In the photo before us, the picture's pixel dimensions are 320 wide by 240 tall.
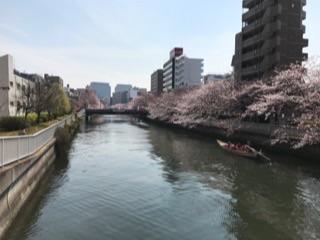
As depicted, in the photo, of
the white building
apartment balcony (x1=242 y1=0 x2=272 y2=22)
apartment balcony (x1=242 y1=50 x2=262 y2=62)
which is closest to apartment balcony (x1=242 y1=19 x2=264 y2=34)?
apartment balcony (x1=242 y1=0 x2=272 y2=22)

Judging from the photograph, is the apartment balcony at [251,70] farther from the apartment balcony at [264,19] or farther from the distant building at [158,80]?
the distant building at [158,80]

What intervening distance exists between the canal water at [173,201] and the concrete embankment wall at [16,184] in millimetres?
440

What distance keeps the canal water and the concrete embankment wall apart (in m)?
0.44

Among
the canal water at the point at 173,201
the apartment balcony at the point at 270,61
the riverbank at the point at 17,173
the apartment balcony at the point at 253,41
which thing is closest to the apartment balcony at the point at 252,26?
the apartment balcony at the point at 253,41

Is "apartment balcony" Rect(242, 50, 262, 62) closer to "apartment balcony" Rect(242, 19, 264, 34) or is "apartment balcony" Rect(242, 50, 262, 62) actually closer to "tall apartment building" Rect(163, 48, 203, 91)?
"apartment balcony" Rect(242, 19, 264, 34)

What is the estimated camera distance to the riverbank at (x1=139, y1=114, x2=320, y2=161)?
29719 mm

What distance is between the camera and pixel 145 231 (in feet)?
42.9

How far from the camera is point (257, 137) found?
40.7 meters

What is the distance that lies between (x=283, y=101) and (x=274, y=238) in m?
21.1

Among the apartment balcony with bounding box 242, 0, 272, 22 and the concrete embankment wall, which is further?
the apartment balcony with bounding box 242, 0, 272, 22

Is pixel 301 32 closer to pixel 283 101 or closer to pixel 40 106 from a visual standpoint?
pixel 283 101

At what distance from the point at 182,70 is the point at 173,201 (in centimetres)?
12806

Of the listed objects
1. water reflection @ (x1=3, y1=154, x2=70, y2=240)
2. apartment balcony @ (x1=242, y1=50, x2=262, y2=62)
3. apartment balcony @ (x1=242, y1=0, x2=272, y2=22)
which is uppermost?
apartment balcony @ (x1=242, y1=0, x2=272, y2=22)

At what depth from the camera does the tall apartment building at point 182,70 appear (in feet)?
462
